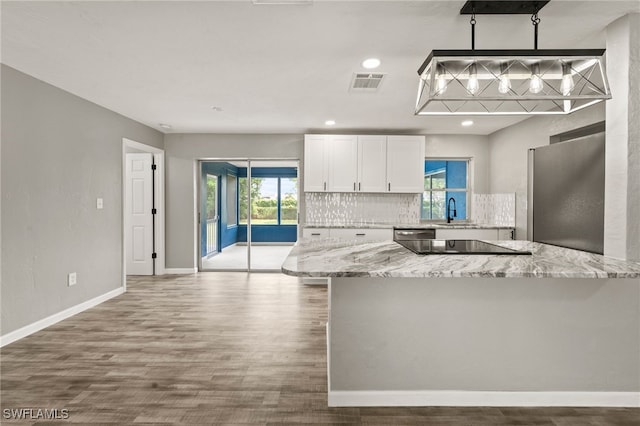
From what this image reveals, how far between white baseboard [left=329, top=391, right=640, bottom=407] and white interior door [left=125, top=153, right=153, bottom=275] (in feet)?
15.3

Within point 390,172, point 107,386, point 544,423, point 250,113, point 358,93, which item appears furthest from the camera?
point 390,172

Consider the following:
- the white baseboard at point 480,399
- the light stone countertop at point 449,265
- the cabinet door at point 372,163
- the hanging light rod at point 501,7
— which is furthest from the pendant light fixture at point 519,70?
the cabinet door at point 372,163

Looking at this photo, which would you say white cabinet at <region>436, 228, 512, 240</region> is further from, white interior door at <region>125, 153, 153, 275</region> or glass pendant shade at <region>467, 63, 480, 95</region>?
white interior door at <region>125, 153, 153, 275</region>

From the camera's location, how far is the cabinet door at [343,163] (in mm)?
5258

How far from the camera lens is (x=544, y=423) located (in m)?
1.89

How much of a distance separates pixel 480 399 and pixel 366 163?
12.2 ft

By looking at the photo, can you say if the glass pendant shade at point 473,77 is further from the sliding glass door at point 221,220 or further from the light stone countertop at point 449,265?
the sliding glass door at point 221,220

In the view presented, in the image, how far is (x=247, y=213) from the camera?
19.4ft

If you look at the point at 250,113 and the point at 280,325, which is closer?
the point at 280,325

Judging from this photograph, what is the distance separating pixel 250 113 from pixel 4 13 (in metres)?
2.50

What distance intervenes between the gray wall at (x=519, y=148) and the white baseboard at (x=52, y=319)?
541 cm

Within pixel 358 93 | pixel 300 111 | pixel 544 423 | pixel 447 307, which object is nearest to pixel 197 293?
pixel 300 111

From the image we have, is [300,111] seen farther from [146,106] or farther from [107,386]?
[107,386]

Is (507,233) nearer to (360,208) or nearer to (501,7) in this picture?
(360,208)
